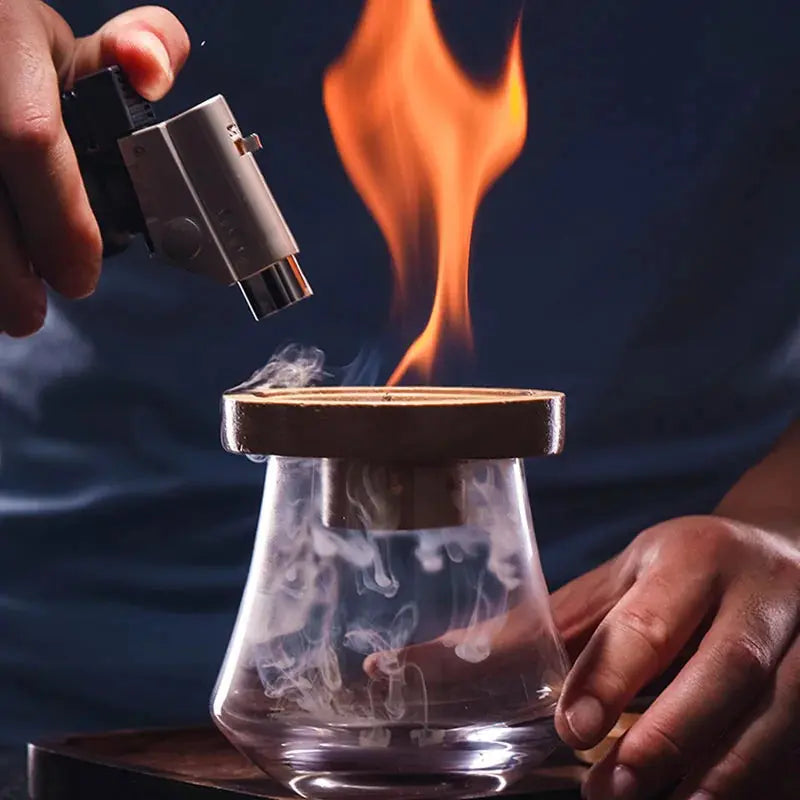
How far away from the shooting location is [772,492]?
101 cm

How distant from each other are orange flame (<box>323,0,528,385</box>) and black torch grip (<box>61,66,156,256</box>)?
13 cm

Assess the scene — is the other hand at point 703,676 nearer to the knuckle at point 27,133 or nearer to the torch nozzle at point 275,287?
the torch nozzle at point 275,287

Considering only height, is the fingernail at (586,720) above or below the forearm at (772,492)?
above

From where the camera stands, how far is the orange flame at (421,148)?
0.76m

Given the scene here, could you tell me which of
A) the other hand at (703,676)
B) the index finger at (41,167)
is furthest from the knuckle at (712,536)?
the index finger at (41,167)

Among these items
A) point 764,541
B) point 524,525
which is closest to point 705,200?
point 764,541

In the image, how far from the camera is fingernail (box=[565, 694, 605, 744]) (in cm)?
63

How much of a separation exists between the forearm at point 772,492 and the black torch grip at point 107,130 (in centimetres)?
46

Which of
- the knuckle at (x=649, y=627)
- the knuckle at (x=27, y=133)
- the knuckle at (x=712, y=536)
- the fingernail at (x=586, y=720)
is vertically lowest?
the fingernail at (x=586, y=720)

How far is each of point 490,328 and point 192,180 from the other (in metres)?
0.45

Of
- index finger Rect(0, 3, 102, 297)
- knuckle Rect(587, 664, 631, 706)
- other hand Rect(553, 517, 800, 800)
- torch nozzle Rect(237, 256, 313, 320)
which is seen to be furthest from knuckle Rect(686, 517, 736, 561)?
index finger Rect(0, 3, 102, 297)

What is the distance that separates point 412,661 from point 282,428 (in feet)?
0.39

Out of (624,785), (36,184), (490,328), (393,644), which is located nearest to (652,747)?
(624,785)

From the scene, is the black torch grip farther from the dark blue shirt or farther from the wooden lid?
the dark blue shirt
